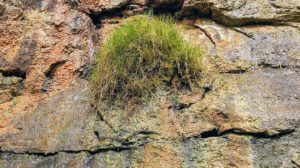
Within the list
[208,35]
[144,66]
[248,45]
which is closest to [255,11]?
[248,45]

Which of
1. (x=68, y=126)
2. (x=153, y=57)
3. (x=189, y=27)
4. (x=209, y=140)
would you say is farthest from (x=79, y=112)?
(x=189, y=27)

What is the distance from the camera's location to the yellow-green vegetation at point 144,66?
367cm

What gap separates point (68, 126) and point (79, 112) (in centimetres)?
16

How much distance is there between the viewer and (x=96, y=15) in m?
4.62

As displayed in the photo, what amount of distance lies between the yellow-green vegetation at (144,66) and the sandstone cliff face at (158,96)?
5.4 inches

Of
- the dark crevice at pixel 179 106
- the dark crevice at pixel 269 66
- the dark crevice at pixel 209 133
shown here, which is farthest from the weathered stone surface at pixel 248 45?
the dark crevice at pixel 209 133

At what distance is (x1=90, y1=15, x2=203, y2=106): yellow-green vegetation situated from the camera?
144 inches

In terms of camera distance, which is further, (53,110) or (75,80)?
(75,80)

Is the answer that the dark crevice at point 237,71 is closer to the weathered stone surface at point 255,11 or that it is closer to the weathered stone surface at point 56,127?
the weathered stone surface at point 255,11

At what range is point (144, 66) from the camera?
147 inches

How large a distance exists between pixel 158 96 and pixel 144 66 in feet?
0.99

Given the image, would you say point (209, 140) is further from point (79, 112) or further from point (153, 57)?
point (79, 112)

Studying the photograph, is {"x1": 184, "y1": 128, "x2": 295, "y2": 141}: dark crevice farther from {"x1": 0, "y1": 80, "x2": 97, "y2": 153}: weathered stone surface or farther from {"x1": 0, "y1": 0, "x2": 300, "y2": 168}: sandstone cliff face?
{"x1": 0, "y1": 80, "x2": 97, "y2": 153}: weathered stone surface

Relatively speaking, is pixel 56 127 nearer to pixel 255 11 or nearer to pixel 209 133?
pixel 209 133
